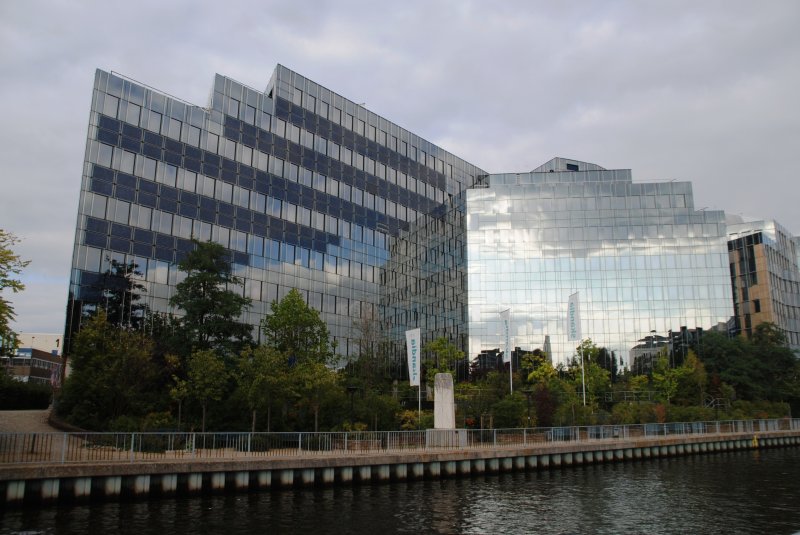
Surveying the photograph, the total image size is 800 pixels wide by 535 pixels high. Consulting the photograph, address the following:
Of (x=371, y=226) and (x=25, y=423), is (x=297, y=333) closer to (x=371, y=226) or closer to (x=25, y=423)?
(x=25, y=423)

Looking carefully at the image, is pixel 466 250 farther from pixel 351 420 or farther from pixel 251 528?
pixel 251 528

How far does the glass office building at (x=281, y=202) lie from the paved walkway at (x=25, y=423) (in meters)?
8.00

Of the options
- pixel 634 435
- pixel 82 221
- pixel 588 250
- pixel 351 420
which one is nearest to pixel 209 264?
pixel 82 221

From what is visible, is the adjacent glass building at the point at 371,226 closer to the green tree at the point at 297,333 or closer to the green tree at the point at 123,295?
the green tree at the point at 123,295

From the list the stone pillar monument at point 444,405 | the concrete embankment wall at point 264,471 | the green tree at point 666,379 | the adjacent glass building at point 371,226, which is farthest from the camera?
the green tree at point 666,379

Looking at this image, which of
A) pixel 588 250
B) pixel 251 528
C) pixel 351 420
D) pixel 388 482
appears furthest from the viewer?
pixel 588 250

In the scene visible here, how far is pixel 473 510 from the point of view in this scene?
27328 mm

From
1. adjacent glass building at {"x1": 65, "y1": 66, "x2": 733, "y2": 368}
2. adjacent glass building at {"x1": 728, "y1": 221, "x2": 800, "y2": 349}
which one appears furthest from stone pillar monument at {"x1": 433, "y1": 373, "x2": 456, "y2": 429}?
adjacent glass building at {"x1": 728, "y1": 221, "x2": 800, "y2": 349}

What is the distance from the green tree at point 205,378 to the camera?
4178 centimetres

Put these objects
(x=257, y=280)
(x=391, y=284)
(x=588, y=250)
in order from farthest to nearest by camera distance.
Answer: (x=588, y=250)
(x=391, y=284)
(x=257, y=280)

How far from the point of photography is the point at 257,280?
65250 millimetres

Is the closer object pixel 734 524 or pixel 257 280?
pixel 734 524

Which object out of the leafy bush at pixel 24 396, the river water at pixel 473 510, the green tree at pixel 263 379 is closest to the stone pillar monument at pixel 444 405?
the river water at pixel 473 510

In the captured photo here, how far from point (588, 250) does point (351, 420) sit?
178 feet
